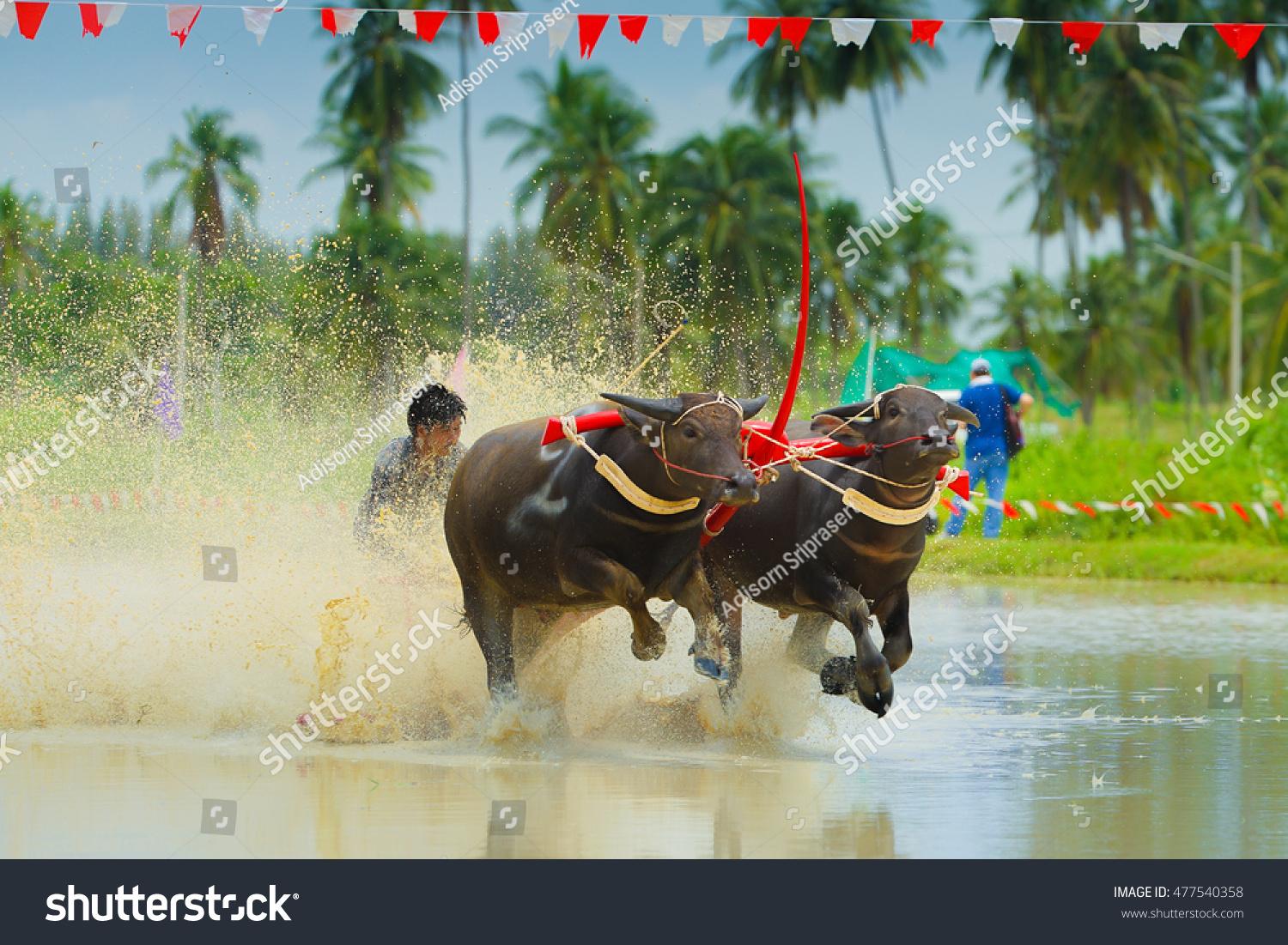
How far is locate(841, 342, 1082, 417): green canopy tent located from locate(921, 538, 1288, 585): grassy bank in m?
1.61

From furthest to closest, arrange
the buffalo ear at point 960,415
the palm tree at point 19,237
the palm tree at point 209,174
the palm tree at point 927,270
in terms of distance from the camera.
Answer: the palm tree at point 927,270 → the palm tree at point 209,174 → the palm tree at point 19,237 → the buffalo ear at point 960,415

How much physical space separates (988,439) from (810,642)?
25.4ft

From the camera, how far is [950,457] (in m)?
6.88

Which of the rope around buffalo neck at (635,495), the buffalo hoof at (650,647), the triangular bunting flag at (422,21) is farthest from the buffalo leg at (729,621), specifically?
the triangular bunting flag at (422,21)

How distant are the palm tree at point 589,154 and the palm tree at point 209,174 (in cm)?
719

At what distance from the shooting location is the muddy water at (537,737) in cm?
561

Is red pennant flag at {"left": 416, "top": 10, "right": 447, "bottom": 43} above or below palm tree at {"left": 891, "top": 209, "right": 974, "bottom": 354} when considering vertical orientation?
below

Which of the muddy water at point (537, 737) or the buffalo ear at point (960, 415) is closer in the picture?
the muddy water at point (537, 737)

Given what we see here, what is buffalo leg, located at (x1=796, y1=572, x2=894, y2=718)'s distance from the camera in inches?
275

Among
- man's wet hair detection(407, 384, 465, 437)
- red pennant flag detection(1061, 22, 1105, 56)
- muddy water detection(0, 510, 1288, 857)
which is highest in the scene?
red pennant flag detection(1061, 22, 1105, 56)

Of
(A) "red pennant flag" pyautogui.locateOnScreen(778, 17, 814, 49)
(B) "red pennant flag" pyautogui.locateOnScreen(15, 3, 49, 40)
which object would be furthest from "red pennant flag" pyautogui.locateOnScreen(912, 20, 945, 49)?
(B) "red pennant flag" pyautogui.locateOnScreen(15, 3, 49, 40)

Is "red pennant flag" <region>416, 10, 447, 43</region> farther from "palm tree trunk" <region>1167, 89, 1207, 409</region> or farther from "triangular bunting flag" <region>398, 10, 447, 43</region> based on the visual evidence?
"palm tree trunk" <region>1167, 89, 1207, 409</region>

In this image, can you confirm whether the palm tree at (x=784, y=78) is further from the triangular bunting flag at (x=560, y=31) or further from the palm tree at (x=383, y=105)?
the triangular bunting flag at (x=560, y=31)
